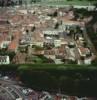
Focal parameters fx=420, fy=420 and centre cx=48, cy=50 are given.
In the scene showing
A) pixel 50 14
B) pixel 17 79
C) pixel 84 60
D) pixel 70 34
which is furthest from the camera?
pixel 50 14

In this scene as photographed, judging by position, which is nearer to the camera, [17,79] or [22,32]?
[17,79]

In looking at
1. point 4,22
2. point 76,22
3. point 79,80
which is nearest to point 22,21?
point 4,22

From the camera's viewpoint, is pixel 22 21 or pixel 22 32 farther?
pixel 22 21

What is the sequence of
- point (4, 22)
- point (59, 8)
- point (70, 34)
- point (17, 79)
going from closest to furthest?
point (17, 79) → point (70, 34) → point (4, 22) → point (59, 8)

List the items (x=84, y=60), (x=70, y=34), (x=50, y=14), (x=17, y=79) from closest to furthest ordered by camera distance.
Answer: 1. (x=17, y=79)
2. (x=84, y=60)
3. (x=70, y=34)
4. (x=50, y=14)

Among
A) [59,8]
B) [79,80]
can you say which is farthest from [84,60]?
[59,8]

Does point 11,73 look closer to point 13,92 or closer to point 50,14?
point 13,92

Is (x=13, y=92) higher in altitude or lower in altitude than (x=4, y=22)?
lower

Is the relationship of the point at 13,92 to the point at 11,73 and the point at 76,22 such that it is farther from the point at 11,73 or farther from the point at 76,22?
the point at 76,22

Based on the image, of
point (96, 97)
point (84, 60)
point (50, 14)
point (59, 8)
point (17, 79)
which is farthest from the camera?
point (59, 8)
